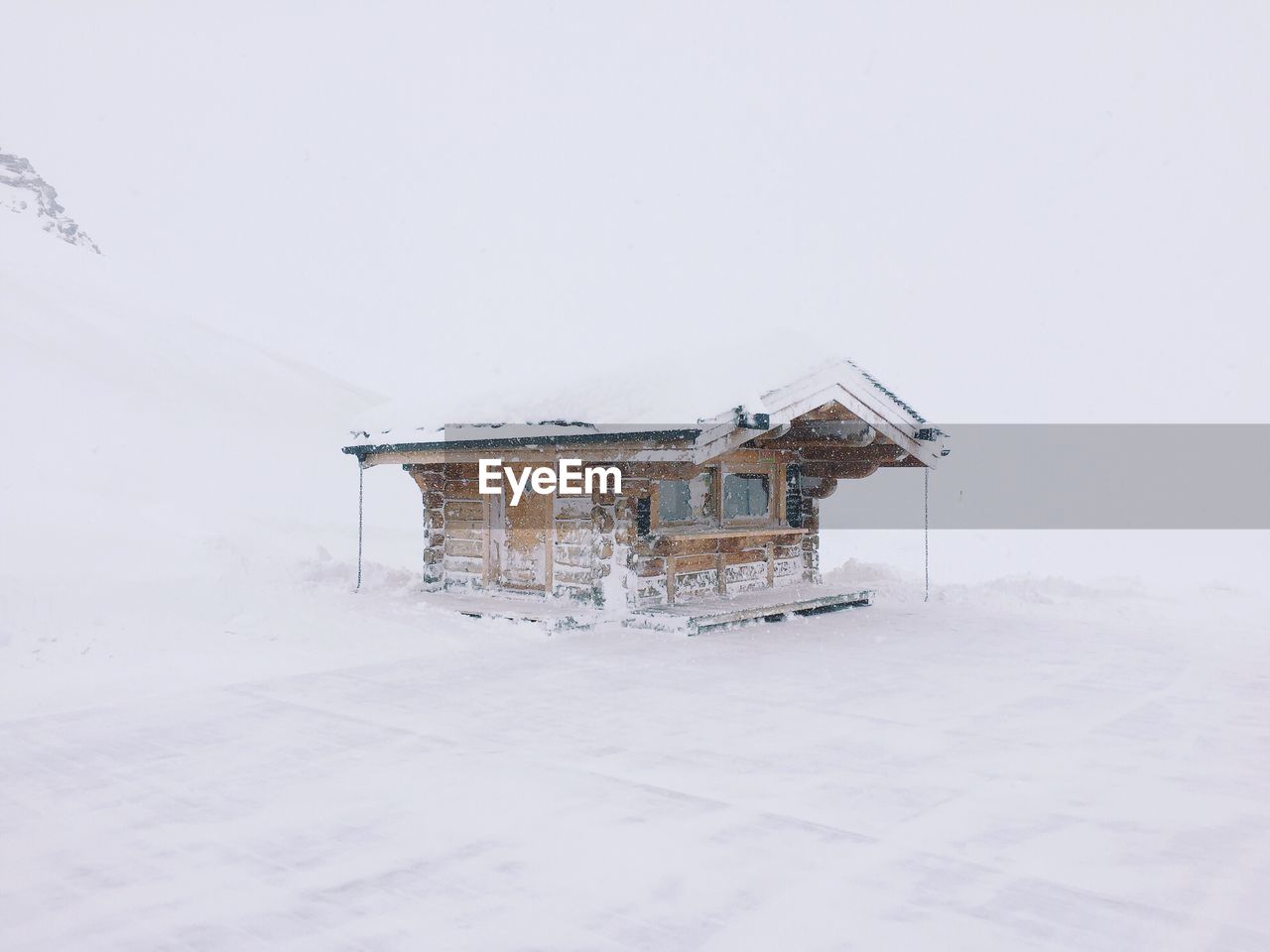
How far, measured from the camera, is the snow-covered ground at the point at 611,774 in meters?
3.88

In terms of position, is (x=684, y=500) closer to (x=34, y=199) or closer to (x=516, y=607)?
(x=516, y=607)

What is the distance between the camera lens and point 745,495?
1398cm

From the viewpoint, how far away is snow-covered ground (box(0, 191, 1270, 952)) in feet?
12.7

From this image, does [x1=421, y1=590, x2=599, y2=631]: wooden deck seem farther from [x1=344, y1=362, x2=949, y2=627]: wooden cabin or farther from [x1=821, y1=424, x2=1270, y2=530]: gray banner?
[x1=821, y1=424, x2=1270, y2=530]: gray banner

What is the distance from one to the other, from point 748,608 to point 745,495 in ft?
8.00

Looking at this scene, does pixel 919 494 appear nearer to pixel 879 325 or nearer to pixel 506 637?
pixel 506 637

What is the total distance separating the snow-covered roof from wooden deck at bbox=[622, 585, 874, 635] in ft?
6.92

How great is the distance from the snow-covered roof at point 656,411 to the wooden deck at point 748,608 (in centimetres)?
211

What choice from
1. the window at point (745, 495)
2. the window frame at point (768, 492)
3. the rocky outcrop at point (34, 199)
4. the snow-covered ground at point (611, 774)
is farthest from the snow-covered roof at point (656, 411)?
the rocky outcrop at point (34, 199)

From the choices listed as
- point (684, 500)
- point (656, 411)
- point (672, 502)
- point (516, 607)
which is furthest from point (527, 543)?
point (656, 411)

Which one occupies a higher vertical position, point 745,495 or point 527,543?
point 745,495

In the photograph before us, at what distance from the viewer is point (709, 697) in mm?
7934

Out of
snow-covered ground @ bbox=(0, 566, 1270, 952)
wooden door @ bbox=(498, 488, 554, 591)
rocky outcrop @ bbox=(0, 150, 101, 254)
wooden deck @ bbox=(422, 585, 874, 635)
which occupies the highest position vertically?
rocky outcrop @ bbox=(0, 150, 101, 254)

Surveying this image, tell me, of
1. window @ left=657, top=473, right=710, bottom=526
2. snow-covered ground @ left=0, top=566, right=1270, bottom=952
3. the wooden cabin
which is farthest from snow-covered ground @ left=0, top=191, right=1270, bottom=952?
window @ left=657, top=473, right=710, bottom=526
